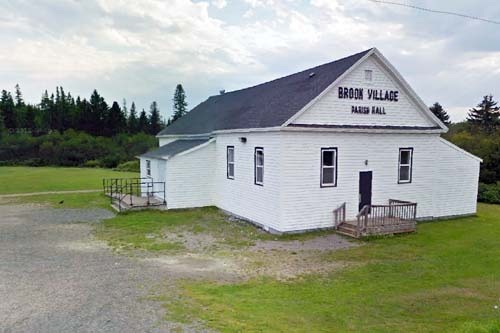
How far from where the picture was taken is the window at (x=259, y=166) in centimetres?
1432

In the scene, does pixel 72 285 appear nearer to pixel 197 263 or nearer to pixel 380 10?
pixel 197 263

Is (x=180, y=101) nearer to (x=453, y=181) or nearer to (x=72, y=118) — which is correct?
(x=72, y=118)

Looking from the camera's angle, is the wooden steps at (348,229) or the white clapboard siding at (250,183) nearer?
the wooden steps at (348,229)

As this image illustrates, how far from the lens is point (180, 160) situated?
17.4 meters

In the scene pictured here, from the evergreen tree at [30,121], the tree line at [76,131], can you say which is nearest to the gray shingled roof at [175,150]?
the tree line at [76,131]

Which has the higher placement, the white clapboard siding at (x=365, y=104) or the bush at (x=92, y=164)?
the white clapboard siding at (x=365, y=104)

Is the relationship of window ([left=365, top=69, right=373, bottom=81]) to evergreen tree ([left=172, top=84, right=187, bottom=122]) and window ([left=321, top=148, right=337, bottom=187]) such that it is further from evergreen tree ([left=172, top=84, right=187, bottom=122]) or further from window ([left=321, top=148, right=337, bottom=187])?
evergreen tree ([left=172, top=84, right=187, bottom=122])

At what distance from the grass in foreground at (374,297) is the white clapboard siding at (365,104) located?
517 cm

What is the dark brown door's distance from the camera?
14273 mm

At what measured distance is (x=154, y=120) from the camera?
79438 mm

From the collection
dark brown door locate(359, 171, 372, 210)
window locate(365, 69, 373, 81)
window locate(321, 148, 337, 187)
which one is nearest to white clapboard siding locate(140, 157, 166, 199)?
window locate(321, 148, 337, 187)

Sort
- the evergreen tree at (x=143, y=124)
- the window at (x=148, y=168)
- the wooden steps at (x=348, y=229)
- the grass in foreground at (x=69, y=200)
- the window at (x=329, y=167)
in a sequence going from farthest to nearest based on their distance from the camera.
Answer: the evergreen tree at (x=143, y=124) → the window at (x=148, y=168) → the grass in foreground at (x=69, y=200) → the window at (x=329, y=167) → the wooden steps at (x=348, y=229)

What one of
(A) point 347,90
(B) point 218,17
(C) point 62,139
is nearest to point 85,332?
(A) point 347,90

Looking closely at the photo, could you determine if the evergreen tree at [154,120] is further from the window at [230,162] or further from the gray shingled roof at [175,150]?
the window at [230,162]
